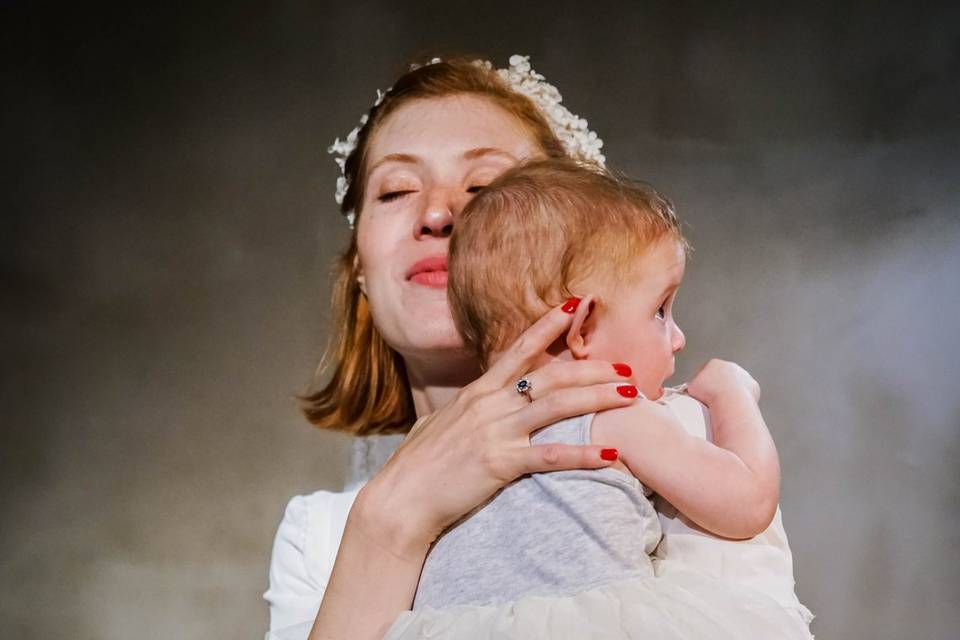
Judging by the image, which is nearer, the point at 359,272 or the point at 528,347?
the point at 528,347

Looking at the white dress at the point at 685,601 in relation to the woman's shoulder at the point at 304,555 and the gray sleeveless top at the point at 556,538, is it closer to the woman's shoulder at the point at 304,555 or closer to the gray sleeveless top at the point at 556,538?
the gray sleeveless top at the point at 556,538

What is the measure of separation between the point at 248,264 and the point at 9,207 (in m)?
0.61

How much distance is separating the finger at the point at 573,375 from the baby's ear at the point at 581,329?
0.05 ft

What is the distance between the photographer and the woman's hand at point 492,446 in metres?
1.06

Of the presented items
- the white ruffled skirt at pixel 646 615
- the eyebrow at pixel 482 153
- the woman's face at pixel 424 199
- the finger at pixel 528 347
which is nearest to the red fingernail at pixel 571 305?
the finger at pixel 528 347

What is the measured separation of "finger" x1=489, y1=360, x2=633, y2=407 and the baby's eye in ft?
2.01

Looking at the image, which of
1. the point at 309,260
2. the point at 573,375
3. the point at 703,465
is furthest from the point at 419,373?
the point at 309,260

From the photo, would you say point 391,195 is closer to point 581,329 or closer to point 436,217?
point 436,217

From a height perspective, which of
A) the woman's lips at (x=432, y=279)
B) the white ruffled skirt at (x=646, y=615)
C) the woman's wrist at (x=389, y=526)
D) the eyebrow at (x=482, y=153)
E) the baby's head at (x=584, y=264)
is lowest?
the white ruffled skirt at (x=646, y=615)

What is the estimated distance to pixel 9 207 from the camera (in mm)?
2400

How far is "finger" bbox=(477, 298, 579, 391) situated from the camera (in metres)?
1.09

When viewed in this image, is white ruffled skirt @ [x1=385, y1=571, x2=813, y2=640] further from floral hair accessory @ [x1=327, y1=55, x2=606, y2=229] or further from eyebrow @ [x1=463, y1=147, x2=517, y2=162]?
floral hair accessory @ [x1=327, y1=55, x2=606, y2=229]

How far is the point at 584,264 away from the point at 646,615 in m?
0.40

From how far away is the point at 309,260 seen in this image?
101 inches
